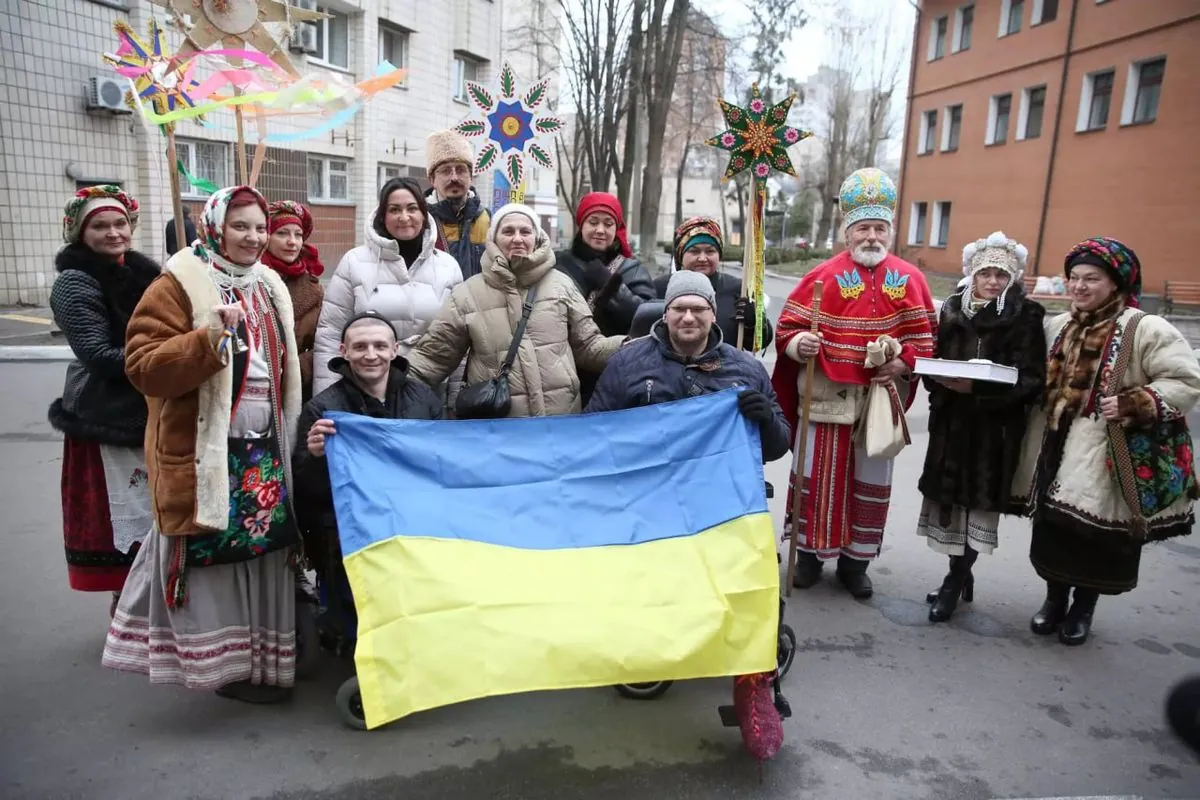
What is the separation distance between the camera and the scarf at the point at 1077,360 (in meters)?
3.71

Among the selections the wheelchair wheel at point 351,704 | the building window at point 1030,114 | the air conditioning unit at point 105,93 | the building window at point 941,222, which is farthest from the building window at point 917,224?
the wheelchair wheel at point 351,704

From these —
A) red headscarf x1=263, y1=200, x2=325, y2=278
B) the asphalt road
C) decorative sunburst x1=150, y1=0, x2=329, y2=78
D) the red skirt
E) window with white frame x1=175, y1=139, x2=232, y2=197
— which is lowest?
the asphalt road

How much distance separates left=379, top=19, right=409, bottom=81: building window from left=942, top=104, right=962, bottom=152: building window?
17.1 metres

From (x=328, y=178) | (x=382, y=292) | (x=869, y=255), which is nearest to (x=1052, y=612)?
(x=869, y=255)

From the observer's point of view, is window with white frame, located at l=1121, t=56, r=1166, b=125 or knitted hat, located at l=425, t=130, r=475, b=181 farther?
window with white frame, located at l=1121, t=56, r=1166, b=125

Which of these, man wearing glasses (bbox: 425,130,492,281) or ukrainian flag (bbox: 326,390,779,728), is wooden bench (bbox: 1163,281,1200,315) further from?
ukrainian flag (bbox: 326,390,779,728)

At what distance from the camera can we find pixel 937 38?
1075 inches

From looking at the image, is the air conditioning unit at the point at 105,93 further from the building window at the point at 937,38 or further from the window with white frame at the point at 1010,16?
the building window at the point at 937,38

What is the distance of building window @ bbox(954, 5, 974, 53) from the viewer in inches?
1019

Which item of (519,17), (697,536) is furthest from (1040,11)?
(697,536)

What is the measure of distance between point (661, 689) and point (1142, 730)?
1865 mm

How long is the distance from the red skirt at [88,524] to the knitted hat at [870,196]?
3.51 m

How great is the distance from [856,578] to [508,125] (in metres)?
3.13

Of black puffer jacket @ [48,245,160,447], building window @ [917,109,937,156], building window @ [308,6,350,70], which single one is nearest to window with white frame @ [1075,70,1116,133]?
building window @ [917,109,937,156]
